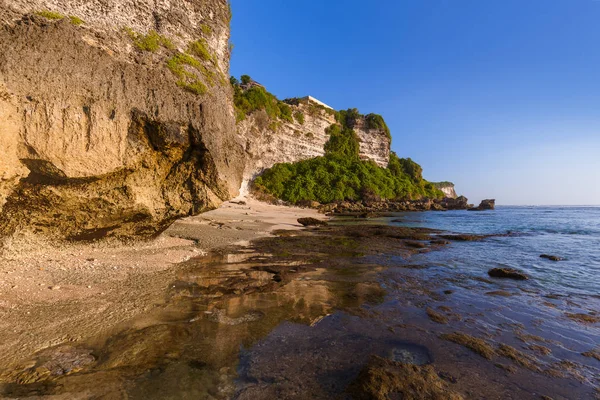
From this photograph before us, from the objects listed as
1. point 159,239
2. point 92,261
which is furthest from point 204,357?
point 159,239

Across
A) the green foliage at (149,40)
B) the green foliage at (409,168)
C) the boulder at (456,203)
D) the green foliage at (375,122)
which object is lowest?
the boulder at (456,203)

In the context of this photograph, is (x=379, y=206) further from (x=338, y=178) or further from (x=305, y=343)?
(x=305, y=343)

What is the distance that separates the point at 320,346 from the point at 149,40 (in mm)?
8439

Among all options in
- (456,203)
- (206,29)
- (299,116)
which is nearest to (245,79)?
(299,116)

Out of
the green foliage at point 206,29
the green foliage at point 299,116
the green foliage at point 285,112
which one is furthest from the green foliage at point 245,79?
the green foliage at point 206,29

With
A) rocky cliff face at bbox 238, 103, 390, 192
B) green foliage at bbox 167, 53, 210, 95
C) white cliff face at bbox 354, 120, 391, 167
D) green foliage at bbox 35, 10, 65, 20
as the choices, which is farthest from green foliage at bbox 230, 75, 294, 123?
green foliage at bbox 35, 10, 65, 20

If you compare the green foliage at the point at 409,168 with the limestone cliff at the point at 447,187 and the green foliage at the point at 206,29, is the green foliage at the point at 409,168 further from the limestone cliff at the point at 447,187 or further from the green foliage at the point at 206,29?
the green foliage at the point at 206,29

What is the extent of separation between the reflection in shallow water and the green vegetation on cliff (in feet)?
106

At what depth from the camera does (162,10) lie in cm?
780

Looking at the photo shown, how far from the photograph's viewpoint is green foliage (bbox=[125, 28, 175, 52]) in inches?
275

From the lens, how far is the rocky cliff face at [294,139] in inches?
1476

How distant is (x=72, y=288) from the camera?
4.77m

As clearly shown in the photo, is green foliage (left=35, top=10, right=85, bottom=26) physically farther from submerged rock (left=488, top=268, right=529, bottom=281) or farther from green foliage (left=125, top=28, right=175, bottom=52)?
submerged rock (left=488, top=268, right=529, bottom=281)

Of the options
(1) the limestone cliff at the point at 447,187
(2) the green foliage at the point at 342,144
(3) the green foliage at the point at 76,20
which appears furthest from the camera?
A: (1) the limestone cliff at the point at 447,187
